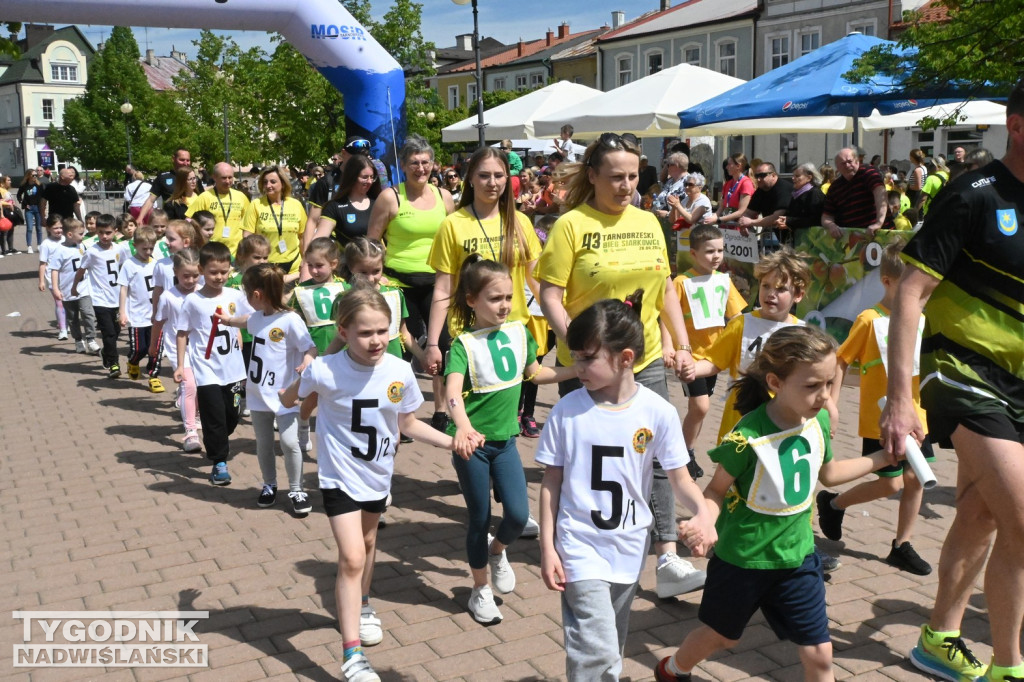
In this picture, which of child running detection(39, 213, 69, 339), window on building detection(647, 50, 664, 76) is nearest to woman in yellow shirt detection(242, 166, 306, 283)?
child running detection(39, 213, 69, 339)

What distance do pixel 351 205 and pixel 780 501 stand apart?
5.18 metres

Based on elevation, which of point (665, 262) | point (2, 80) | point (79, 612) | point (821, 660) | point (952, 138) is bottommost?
point (79, 612)

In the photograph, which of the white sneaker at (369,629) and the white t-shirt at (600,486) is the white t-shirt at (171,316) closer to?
the white sneaker at (369,629)

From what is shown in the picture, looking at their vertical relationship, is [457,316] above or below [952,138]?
below

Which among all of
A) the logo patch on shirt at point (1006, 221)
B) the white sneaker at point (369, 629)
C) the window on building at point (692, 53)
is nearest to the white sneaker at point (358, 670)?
the white sneaker at point (369, 629)

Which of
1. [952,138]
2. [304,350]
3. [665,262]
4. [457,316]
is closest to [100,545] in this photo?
[304,350]

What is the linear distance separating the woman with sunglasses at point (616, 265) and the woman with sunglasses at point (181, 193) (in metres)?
7.69

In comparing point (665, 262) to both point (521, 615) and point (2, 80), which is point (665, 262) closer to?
point (521, 615)

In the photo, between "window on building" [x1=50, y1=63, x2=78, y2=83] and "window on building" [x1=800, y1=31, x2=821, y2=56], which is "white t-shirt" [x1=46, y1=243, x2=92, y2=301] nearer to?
"window on building" [x1=800, y1=31, x2=821, y2=56]

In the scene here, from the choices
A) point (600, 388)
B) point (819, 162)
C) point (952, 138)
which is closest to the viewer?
point (600, 388)

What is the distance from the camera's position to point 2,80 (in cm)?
9844

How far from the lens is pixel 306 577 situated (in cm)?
534

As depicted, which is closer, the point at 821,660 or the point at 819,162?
the point at 821,660

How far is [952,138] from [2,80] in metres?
90.9
